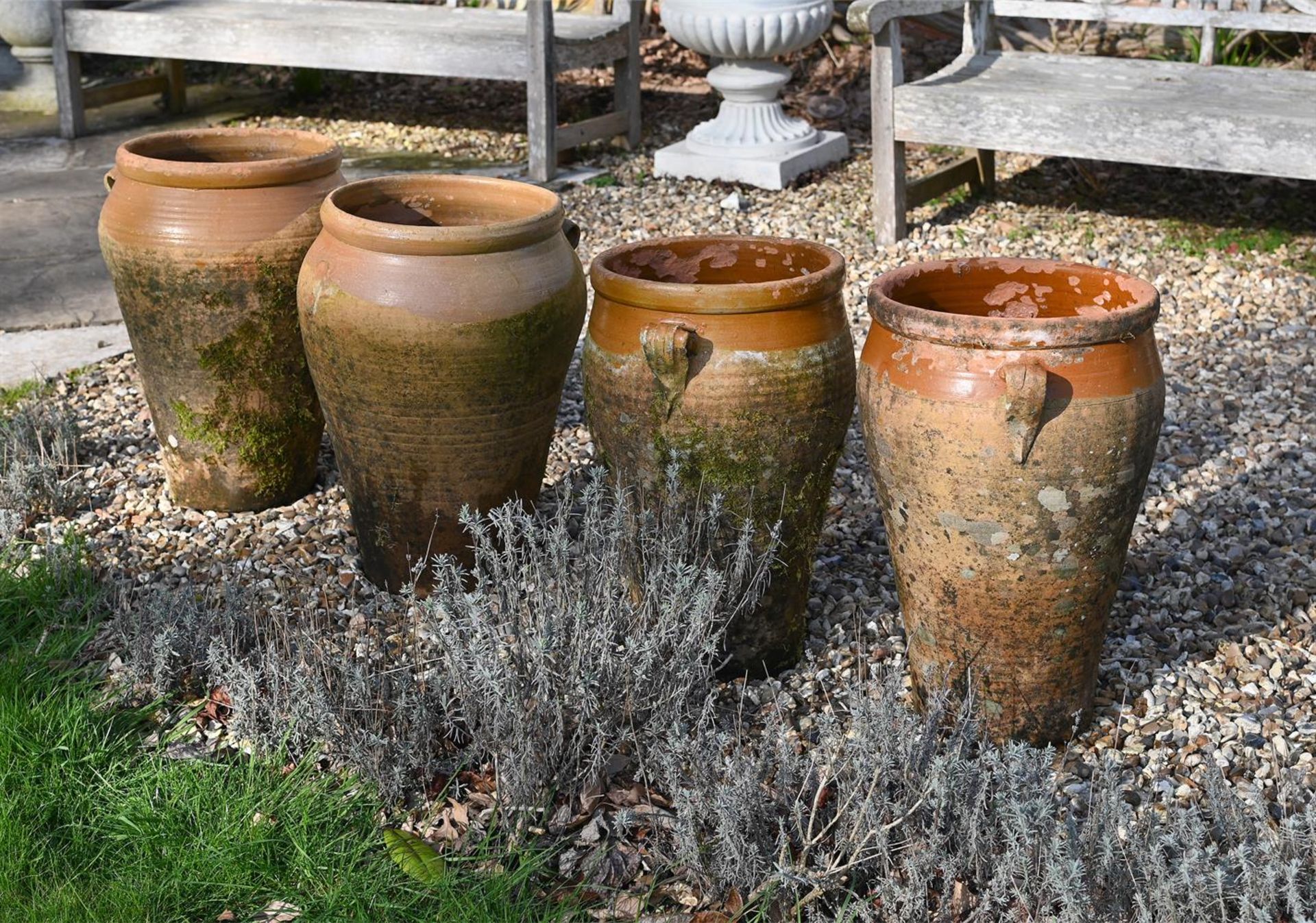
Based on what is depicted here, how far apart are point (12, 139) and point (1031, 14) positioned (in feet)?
17.0

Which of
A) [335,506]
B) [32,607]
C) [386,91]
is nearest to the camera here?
[32,607]

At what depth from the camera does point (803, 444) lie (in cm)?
273

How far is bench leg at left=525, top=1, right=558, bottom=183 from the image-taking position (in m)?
6.14

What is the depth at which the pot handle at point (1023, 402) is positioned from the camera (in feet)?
7.58

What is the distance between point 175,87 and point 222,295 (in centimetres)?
514

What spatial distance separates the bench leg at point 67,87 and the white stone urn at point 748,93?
312 centimetres

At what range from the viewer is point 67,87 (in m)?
7.27

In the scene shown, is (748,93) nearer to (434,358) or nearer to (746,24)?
(746,24)

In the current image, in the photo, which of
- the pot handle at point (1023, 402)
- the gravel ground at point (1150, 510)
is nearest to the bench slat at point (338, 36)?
the gravel ground at point (1150, 510)

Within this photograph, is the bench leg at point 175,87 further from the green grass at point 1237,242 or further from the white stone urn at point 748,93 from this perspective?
the green grass at point 1237,242

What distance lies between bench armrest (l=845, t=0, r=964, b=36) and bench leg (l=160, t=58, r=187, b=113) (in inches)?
165

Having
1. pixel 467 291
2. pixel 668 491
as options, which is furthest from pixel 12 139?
pixel 668 491

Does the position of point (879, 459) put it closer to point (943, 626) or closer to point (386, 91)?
point (943, 626)

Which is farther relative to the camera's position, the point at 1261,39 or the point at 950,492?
the point at 1261,39
